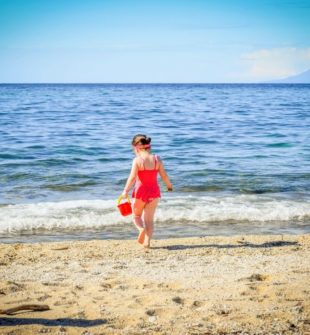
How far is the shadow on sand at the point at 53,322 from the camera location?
3.77 meters

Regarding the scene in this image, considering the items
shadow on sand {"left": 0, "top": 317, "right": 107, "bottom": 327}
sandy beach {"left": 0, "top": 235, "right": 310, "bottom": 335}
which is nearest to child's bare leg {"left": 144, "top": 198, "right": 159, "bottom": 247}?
sandy beach {"left": 0, "top": 235, "right": 310, "bottom": 335}

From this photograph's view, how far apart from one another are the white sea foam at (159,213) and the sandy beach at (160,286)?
1199 mm

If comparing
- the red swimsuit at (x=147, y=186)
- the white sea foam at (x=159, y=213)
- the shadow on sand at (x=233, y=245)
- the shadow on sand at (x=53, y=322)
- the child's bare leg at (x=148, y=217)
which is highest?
the red swimsuit at (x=147, y=186)

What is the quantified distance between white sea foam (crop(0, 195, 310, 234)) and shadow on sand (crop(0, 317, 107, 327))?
12.9 feet

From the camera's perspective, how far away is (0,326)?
3.70 metres

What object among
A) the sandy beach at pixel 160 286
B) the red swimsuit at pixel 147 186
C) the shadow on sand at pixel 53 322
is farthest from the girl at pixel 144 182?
the shadow on sand at pixel 53 322

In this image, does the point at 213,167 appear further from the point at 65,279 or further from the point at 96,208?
the point at 65,279

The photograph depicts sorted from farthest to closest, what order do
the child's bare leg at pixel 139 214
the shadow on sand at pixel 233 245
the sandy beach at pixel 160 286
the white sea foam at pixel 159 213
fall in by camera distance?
the white sea foam at pixel 159 213 < the shadow on sand at pixel 233 245 < the child's bare leg at pixel 139 214 < the sandy beach at pixel 160 286

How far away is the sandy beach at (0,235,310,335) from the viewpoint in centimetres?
377

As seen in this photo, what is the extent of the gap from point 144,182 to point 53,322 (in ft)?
9.42

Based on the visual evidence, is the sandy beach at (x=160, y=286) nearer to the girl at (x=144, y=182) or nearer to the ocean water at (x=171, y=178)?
the girl at (x=144, y=182)

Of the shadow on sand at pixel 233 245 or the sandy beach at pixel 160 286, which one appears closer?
the sandy beach at pixel 160 286

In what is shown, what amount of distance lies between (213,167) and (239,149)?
3558 millimetres

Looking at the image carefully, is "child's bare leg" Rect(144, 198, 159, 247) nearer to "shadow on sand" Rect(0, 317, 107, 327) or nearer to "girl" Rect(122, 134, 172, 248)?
"girl" Rect(122, 134, 172, 248)
